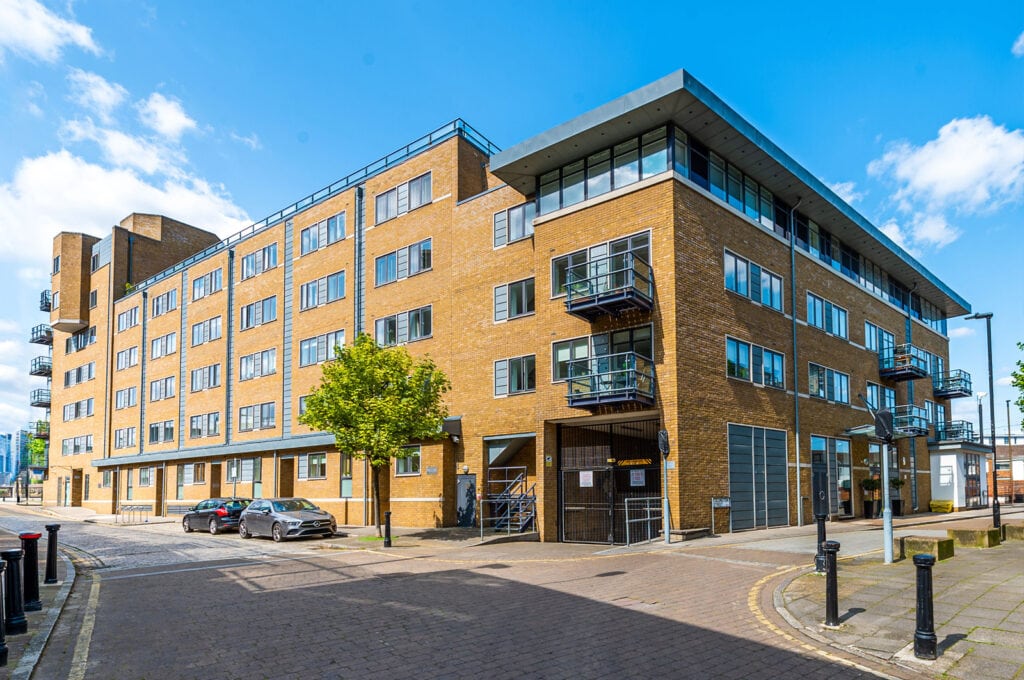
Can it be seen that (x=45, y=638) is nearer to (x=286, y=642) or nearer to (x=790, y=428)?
(x=286, y=642)

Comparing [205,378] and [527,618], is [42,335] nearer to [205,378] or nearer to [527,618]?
[205,378]

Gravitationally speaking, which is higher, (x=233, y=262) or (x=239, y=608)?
(x=233, y=262)

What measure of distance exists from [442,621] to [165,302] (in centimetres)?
4678

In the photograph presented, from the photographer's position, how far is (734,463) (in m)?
22.6

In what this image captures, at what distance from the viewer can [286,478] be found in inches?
1439

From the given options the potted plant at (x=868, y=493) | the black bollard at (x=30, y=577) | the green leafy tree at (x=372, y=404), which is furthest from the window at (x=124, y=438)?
the potted plant at (x=868, y=493)

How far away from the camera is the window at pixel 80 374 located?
58.0 metres

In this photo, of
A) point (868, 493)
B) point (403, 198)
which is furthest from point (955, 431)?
point (403, 198)

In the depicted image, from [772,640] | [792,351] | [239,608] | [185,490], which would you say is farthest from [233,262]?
[772,640]

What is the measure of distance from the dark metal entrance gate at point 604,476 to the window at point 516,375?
204 cm

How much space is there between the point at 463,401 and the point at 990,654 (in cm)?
2091

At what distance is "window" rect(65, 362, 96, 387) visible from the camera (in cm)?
5797

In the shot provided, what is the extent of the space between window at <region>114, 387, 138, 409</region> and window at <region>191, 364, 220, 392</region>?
9084 millimetres

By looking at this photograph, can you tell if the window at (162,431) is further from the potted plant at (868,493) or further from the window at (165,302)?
the potted plant at (868,493)
